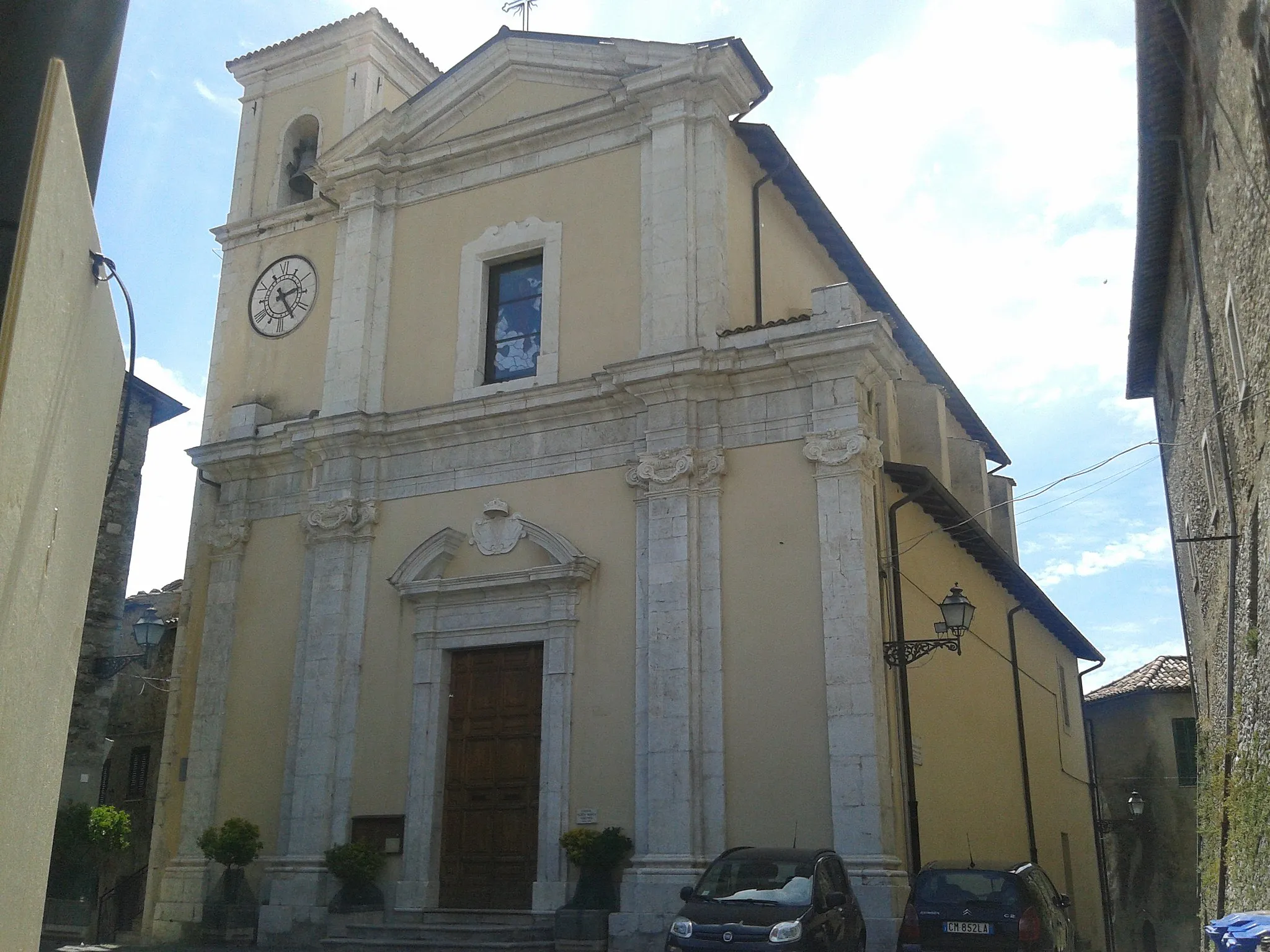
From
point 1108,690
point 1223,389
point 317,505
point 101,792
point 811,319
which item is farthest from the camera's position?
point 1108,690

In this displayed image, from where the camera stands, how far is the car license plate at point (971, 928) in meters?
10.7

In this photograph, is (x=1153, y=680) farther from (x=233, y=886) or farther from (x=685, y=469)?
(x=233, y=886)

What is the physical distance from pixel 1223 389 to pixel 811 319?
4504 millimetres

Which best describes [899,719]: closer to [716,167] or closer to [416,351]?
[716,167]

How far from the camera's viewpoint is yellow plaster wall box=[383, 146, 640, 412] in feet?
51.5

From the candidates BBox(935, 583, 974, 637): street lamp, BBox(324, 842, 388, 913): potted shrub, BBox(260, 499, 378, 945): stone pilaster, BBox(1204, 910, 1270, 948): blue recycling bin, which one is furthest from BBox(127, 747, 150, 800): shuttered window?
BBox(1204, 910, 1270, 948): blue recycling bin

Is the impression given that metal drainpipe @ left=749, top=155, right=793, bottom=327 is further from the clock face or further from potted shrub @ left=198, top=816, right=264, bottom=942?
potted shrub @ left=198, top=816, right=264, bottom=942

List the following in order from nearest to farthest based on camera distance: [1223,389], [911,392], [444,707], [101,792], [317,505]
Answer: [1223,389] < [444,707] < [317,505] < [911,392] < [101,792]

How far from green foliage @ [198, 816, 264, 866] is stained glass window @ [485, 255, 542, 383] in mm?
6582

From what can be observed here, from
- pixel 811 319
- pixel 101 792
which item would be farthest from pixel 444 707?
pixel 101 792

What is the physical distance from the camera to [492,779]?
48.1 feet

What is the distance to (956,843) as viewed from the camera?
15.6m

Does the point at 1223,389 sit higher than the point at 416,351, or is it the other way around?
the point at 416,351

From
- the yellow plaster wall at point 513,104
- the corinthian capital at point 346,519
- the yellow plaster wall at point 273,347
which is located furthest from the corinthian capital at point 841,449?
the yellow plaster wall at point 273,347
